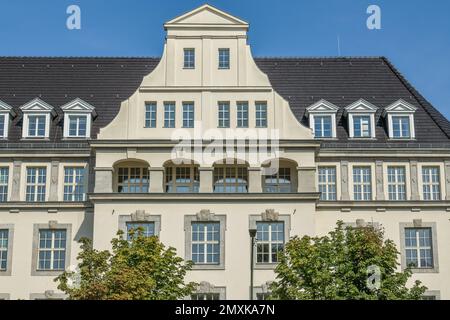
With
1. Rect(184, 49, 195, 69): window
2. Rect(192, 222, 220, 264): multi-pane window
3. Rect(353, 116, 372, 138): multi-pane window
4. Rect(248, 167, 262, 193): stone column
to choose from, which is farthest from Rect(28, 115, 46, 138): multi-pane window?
Rect(353, 116, 372, 138): multi-pane window

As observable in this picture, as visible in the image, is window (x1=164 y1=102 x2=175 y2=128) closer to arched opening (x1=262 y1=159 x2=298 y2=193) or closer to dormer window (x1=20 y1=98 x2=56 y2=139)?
arched opening (x1=262 y1=159 x2=298 y2=193)

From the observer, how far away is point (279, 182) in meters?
42.6

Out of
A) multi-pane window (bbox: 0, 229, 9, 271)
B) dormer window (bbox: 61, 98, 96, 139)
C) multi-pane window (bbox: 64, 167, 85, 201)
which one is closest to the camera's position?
multi-pane window (bbox: 0, 229, 9, 271)

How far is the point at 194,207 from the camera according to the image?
4059cm

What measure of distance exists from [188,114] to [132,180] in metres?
4.71

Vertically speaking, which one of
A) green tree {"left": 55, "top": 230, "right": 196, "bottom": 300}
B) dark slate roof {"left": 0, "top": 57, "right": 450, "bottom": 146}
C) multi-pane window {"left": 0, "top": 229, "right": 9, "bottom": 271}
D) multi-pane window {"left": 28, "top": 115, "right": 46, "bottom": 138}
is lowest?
green tree {"left": 55, "top": 230, "right": 196, "bottom": 300}

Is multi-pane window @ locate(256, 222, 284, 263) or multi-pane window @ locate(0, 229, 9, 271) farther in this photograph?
multi-pane window @ locate(0, 229, 9, 271)

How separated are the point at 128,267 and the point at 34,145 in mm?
14122

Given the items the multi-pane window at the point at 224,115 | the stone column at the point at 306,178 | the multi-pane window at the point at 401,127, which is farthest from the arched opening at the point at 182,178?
the multi-pane window at the point at 401,127

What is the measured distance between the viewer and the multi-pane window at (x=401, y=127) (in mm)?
44534

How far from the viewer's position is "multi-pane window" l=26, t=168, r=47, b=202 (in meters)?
42.8

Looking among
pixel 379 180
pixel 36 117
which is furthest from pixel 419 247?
pixel 36 117

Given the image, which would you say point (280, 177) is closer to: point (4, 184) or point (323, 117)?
point (323, 117)

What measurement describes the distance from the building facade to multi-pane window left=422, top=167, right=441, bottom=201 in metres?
0.06
